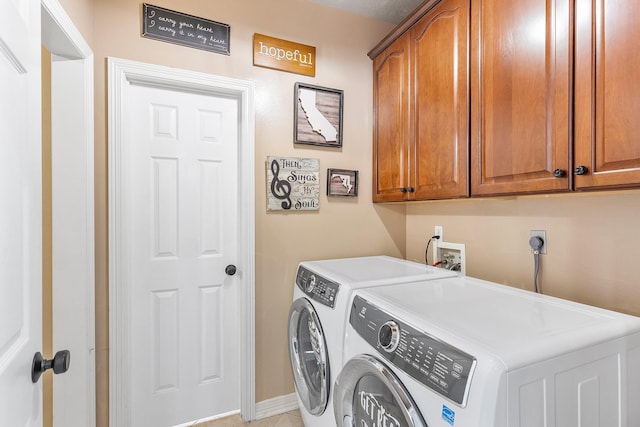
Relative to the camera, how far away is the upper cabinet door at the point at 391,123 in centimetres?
180

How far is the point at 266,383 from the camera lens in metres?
1.94

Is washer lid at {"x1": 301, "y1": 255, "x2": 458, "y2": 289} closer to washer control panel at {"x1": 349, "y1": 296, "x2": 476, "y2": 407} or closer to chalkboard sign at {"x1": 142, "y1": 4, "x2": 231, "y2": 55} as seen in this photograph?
washer control panel at {"x1": 349, "y1": 296, "x2": 476, "y2": 407}

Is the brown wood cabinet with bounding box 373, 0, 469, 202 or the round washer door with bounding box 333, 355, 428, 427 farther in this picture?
the brown wood cabinet with bounding box 373, 0, 469, 202

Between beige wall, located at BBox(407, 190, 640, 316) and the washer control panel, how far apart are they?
84cm

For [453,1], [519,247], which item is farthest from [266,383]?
[453,1]

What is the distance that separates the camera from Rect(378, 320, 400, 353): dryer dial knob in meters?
0.92

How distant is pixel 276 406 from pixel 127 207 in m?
1.49

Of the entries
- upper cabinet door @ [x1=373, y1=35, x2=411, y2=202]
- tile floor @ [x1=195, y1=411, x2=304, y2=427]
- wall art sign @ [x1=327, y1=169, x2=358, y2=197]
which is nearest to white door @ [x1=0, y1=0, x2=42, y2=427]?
tile floor @ [x1=195, y1=411, x2=304, y2=427]

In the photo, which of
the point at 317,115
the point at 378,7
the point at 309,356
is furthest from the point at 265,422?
the point at 378,7

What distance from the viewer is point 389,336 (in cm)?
95

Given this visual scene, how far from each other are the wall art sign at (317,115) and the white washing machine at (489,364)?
122 centimetres

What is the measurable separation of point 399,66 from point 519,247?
47.7 inches

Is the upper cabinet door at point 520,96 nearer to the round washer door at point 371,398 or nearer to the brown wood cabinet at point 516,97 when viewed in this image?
the brown wood cabinet at point 516,97

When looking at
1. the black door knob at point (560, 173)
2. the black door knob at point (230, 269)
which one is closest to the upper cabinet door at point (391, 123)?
the black door knob at point (560, 173)
